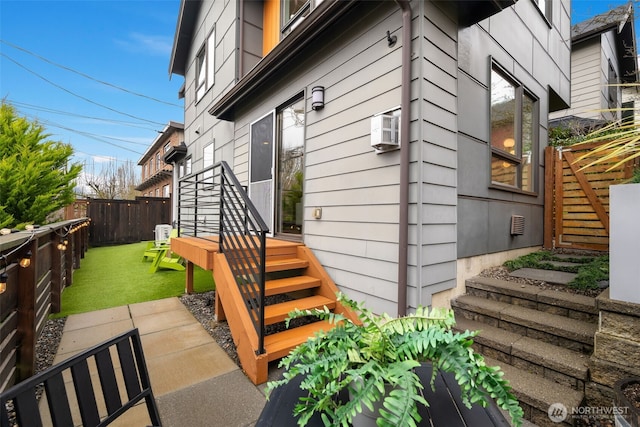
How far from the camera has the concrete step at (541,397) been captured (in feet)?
5.87

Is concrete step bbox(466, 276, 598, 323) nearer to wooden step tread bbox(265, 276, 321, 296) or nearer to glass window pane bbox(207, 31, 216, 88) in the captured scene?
wooden step tread bbox(265, 276, 321, 296)

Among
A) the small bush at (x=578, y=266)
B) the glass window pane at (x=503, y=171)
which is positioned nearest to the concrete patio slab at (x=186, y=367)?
the small bush at (x=578, y=266)

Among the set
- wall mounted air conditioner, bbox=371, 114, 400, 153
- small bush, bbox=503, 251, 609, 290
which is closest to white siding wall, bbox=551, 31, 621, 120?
small bush, bbox=503, 251, 609, 290

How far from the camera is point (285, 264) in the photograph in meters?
3.30

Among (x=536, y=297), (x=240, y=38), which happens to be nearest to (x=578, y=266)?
(x=536, y=297)

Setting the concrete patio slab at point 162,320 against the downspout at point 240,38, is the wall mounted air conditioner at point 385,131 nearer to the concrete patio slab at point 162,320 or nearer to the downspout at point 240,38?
the concrete patio slab at point 162,320

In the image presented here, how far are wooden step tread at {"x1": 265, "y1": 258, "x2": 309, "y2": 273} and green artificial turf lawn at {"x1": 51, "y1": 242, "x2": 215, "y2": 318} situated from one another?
1.99 metres

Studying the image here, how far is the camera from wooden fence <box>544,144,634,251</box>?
13.2 ft

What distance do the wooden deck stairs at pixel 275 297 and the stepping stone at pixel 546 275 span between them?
1.85 m

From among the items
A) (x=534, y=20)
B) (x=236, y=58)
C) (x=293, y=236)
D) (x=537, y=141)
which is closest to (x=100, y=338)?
(x=293, y=236)

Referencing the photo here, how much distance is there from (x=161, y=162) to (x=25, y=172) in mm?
13031

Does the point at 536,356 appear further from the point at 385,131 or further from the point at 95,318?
the point at 95,318

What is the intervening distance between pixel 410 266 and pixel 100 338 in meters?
3.21

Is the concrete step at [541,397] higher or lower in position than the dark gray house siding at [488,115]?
lower
